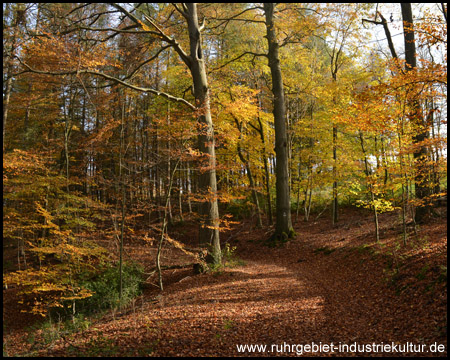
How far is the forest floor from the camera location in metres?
4.02

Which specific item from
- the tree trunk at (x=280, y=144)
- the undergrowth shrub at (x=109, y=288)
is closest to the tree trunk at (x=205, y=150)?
the undergrowth shrub at (x=109, y=288)

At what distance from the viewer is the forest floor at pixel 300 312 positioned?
4020mm

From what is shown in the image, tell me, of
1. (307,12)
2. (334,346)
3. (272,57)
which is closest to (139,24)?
(272,57)

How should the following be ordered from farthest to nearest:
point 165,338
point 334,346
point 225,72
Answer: point 225,72 → point 165,338 → point 334,346

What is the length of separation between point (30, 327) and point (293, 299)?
8.10 metres

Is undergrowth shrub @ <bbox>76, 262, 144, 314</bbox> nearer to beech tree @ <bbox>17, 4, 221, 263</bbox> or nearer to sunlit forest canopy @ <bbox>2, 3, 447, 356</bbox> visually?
sunlit forest canopy @ <bbox>2, 3, 447, 356</bbox>

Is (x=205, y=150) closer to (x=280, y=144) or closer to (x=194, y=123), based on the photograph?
(x=194, y=123)

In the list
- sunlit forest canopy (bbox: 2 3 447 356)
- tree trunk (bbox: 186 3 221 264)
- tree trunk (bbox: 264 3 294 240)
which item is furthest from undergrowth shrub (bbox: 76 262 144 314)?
tree trunk (bbox: 264 3 294 240)

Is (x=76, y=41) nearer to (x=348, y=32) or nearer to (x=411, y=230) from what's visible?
(x=411, y=230)

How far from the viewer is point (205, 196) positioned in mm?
8602

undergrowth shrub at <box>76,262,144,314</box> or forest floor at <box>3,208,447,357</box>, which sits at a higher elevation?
forest floor at <box>3,208,447,357</box>

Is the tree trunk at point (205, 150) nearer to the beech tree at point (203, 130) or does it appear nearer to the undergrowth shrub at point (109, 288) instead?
the beech tree at point (203, 130)

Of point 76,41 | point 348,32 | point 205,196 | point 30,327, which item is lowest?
point 30,327

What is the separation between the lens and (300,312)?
17.1 ft
